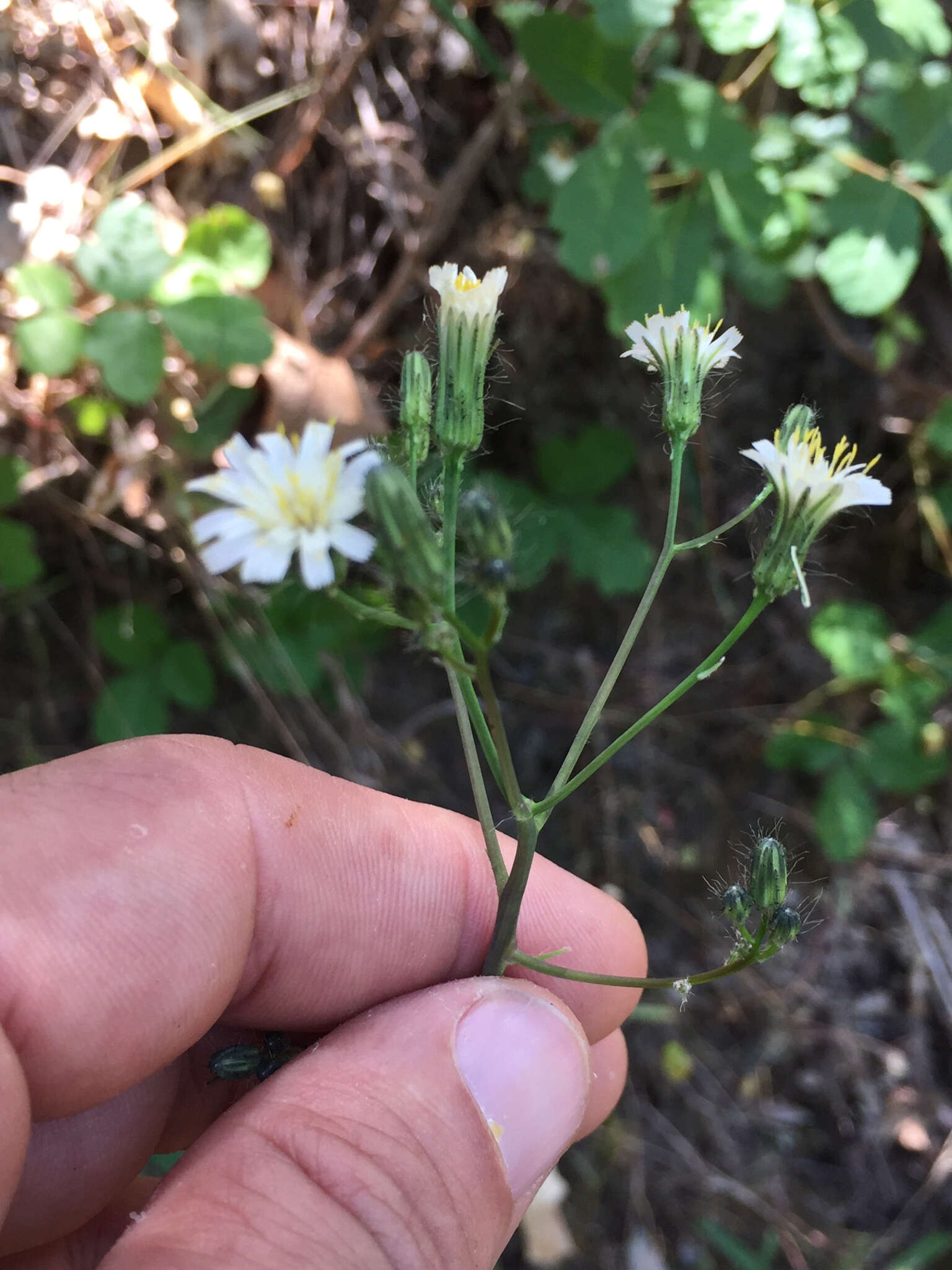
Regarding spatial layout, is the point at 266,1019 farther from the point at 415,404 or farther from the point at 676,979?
the point at 415,404

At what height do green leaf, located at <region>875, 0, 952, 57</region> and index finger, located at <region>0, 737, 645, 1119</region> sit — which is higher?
green leaf, located at <region>875, 0, 952, 57</region>

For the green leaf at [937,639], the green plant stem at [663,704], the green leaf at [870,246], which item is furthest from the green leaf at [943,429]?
the green plant stem at [663,704]

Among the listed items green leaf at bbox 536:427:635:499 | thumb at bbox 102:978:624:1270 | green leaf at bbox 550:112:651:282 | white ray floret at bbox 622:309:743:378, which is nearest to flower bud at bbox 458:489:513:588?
white ray floret at bbox 622:309:743:378

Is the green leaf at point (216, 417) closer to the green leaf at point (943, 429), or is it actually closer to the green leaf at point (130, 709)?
the green leaf at point (130, 709)

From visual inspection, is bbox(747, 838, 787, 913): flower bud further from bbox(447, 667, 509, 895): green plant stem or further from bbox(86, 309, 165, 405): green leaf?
bbox(86, 309, 165, 405): green leaf

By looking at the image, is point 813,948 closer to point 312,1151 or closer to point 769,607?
point 769,607

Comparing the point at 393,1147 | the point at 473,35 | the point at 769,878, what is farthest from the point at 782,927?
the point at 473,35

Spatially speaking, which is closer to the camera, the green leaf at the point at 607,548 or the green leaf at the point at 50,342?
the green leaf at the point at 50,342
